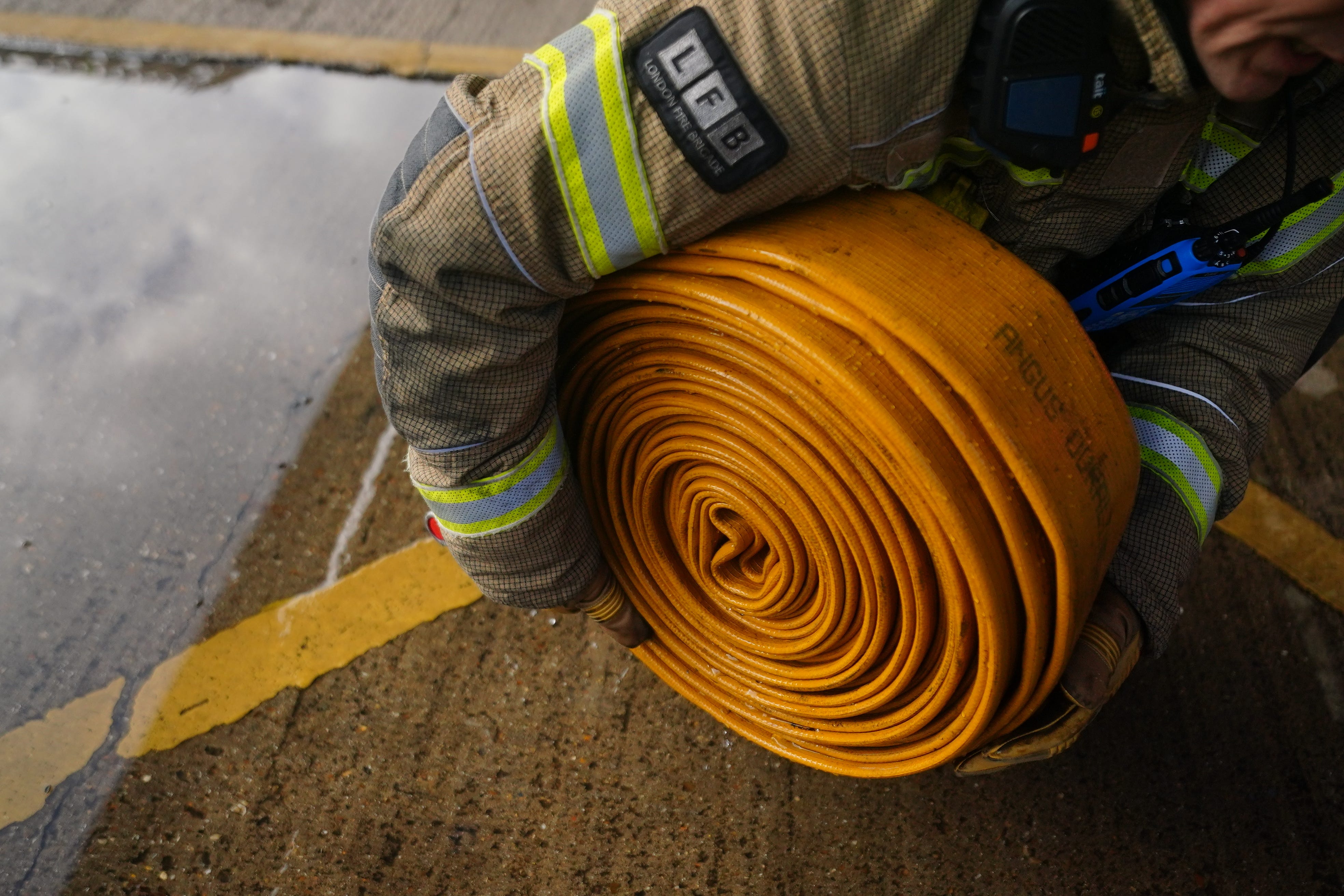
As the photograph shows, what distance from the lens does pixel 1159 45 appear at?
124 cm

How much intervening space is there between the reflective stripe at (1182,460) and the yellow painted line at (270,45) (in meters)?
3.15

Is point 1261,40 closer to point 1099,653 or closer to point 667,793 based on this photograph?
point 1099,653

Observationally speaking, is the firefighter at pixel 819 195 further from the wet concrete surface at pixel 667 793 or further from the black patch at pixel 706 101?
the wet concrete surface at pixel 667 793

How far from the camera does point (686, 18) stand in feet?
4.15

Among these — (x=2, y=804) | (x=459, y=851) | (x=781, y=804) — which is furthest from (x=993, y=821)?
(x=2, y=804)

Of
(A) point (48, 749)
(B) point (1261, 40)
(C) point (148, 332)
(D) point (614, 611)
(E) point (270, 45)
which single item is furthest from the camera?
(E) point (270, 45)

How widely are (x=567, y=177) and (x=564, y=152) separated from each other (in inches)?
1.3

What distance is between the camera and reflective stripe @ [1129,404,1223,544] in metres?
1.75

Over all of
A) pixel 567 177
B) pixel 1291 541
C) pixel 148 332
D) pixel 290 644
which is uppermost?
pixel 567 177

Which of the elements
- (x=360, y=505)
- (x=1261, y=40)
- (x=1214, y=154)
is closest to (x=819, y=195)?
(x=1261, y=40)

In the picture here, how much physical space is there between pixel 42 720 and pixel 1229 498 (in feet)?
9.11

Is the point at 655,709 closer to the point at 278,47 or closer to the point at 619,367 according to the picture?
the point at 619,367

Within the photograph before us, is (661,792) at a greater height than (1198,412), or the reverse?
(1198,412)

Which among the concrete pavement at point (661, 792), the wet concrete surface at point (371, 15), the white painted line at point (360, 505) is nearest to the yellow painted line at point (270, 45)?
the wet concrete surface at point (371, 15)
